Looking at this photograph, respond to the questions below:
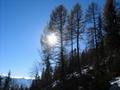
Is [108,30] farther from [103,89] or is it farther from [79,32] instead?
[103,89]

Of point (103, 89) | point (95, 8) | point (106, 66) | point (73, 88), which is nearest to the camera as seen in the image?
point (103, 89)

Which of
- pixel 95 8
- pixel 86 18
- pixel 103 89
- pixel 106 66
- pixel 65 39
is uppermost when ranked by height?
pixel 95 8

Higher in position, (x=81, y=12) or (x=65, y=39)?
(x=81, y=12)

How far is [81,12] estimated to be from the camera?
37750 millimetres

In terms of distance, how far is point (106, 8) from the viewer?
35.2 metres

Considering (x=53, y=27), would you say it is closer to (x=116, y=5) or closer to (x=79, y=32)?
(x=79, y=32)

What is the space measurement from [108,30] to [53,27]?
29.2 ft

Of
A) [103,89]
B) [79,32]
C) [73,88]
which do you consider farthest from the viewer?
[79,32]

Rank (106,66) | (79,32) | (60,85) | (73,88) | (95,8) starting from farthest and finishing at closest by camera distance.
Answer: (95,8), (79,32), (106,66), (60,85), (73,88)

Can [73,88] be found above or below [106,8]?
below

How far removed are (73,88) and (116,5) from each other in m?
16.3

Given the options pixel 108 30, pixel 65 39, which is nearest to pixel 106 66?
pixel 108 30

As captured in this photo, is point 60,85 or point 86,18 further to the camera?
point 86,18

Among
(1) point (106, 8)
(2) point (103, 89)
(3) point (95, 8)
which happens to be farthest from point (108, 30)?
(2) point (103, 89)
